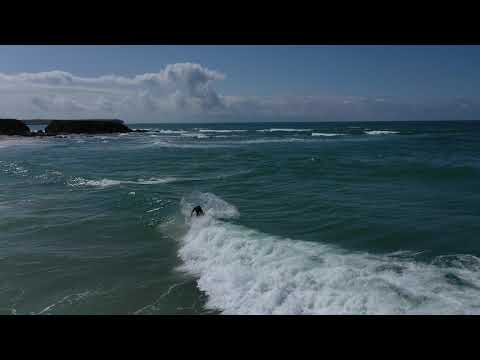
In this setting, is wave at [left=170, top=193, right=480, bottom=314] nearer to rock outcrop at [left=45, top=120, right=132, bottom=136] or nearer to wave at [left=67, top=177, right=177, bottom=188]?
wave at [left=67, top=177, right=177, bottom=188]

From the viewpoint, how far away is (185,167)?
3039 cm

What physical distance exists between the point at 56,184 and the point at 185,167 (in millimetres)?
10962

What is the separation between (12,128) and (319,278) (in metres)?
87.5

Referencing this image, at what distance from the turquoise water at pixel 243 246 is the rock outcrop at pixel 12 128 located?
6060 cm

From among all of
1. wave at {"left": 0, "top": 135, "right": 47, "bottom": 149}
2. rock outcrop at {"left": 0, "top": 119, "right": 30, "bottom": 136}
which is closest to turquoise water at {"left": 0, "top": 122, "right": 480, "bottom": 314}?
wave at {"left": 0, "top": 135, "right": 47, "bottom": 149}

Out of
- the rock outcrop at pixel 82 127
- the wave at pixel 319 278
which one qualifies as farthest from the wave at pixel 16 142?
the wave at pixel 319 278

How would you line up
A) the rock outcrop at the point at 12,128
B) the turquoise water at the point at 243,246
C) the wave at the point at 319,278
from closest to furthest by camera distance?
the wave at the point at 319,278 → the turquoise water at the point at 243,246 → the rock outcrop at the point at 12,128

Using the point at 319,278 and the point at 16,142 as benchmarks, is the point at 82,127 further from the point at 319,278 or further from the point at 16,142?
the point at 319,278

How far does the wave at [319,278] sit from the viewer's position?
7.23m

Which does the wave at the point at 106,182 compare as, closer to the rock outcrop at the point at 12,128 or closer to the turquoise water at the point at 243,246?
the turquoise water at the point at 243,246

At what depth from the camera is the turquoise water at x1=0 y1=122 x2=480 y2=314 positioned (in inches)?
301

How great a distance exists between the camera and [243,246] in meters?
11.0

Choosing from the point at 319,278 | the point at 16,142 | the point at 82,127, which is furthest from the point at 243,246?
the point at 82,127
